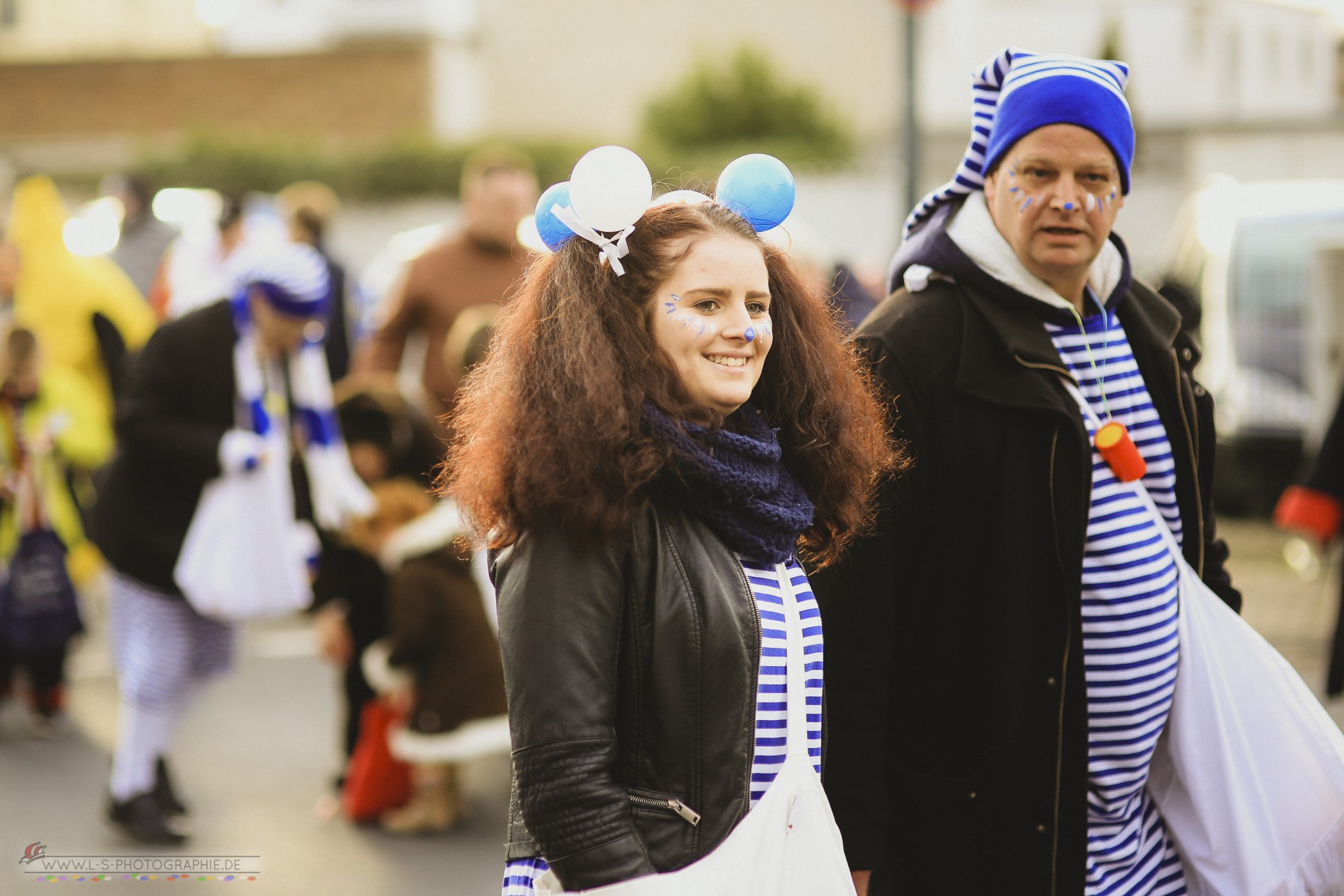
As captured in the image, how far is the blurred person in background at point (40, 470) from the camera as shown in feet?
22.1

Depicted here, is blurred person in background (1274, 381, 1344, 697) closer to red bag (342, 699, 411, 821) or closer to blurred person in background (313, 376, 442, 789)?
blurred person in background (313, 376, 442, 789)

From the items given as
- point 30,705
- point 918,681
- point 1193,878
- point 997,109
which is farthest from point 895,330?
point 30,705

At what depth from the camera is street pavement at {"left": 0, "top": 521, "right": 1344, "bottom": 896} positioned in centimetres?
495

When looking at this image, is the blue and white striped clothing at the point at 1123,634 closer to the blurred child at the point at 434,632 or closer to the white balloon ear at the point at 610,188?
the white balloon ear at the point at 610,188

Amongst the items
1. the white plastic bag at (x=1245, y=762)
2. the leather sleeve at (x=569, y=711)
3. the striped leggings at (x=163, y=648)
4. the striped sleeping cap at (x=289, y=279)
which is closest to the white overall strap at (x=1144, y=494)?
the white plastic bag at (x=1245, y=762)

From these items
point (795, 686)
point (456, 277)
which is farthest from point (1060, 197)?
point (456, 277)

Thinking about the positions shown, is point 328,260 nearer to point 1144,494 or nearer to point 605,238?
point 1144,494

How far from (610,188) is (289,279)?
3.23m

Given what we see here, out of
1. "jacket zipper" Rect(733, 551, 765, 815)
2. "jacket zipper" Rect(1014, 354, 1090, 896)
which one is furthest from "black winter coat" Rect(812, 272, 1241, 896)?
"jacket zipper" Rect(733, 551, 765, 815)

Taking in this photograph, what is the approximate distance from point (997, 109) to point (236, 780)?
4.36 metres

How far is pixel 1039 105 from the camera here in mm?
2760

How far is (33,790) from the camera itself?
19.2 feet

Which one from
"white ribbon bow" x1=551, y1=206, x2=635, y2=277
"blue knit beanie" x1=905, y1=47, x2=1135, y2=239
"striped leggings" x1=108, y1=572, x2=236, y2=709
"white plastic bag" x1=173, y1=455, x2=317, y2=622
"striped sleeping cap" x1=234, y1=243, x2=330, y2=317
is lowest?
"striped leggings" x1=108, y1=572, x2=236, y2=709

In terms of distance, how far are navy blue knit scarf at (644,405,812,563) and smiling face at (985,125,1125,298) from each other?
87 cm
